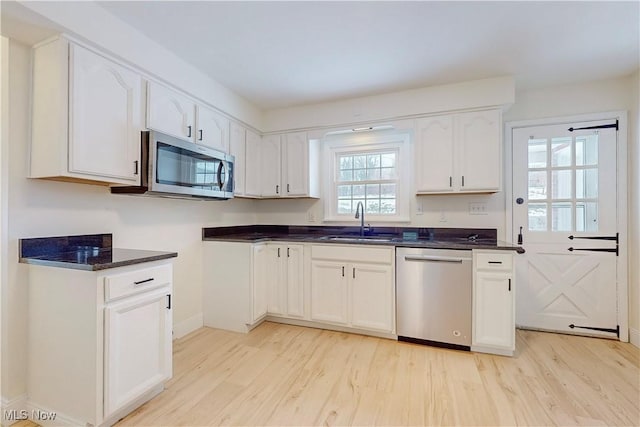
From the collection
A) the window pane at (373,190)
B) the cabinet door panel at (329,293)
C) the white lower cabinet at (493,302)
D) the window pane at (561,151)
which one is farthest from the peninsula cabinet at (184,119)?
the window pane at (561,151)

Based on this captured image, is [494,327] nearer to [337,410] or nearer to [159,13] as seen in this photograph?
[337,410]

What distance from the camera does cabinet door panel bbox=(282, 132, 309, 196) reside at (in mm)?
3355

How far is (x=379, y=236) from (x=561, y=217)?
69.1 inches

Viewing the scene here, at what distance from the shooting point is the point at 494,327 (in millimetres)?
2348

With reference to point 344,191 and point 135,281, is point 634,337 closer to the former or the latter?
point 344,191

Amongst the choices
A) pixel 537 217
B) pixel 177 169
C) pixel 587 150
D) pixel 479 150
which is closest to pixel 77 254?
pixel 177 169

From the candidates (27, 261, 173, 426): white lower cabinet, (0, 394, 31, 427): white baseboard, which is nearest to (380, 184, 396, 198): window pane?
(27, 261, 173, 426): white lower cabinet

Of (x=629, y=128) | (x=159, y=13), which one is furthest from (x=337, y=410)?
(x=629, y=128)

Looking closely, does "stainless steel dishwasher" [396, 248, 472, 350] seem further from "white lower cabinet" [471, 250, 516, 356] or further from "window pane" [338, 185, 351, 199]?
"window pane" [338, 185, 351, 199]

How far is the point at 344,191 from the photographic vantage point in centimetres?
360

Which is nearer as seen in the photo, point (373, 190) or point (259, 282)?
point (259, 282)

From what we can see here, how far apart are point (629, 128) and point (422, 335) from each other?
8.72 ft

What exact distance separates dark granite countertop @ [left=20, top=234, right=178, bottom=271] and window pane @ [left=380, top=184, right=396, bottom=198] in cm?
234

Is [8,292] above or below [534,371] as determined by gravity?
above
